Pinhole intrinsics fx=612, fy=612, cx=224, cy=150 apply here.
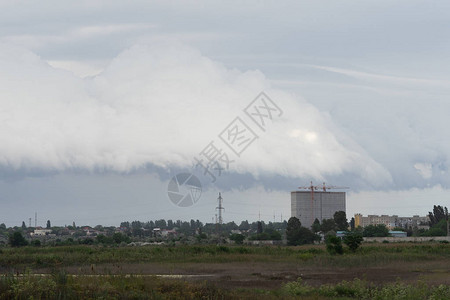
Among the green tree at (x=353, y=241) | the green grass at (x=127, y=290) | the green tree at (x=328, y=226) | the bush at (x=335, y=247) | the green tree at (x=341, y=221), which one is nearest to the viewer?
the green grass at (x=127, y=290)

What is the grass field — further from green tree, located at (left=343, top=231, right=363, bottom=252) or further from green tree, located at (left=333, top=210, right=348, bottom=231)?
green tree, located at (left=333, top=210, right=348, bottom=231)

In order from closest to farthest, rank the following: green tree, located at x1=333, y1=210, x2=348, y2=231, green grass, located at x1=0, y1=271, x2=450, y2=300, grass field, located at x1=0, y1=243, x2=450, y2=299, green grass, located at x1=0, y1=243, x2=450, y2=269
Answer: green grass, located at x1=0, y1=271, x2=450, y2=300 → grass field, located at x1=0, y1=243, x2=450, y2=299 → green grass, located at x1=0, y1=243, x2=450, y2=269 → green tree, located at x1=333, y1=210, x2=348, y2=231

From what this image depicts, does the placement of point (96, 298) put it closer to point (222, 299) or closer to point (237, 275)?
point (222, 299)

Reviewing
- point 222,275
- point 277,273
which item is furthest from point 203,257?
point 222,275

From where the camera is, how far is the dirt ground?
39594 millimetres

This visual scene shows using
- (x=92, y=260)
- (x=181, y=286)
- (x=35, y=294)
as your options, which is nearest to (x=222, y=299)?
(x=181, y=286)

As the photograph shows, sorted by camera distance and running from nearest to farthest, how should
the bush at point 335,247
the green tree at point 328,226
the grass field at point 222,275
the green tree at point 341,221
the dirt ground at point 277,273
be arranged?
the grass field at point 222,275
the dirt ground at point 277,273
the bush at point 335,247
the green tree at point 328,226
the green tree at point 341,221

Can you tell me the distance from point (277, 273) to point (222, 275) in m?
4.77

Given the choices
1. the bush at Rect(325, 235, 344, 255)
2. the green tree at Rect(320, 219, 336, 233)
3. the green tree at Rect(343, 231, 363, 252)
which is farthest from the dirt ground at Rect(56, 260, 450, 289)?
the green tree at Rect(320, 219, 336, 233)

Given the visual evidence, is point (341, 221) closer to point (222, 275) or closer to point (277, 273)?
point (277, 273)

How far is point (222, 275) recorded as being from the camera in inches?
1780

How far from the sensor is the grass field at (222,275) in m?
23.4

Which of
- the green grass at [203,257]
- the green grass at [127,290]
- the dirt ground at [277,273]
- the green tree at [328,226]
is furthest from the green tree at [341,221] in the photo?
the green grass at [127,290]

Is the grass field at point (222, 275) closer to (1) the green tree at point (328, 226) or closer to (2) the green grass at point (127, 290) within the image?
(2) the green grass at point (127, 290)
